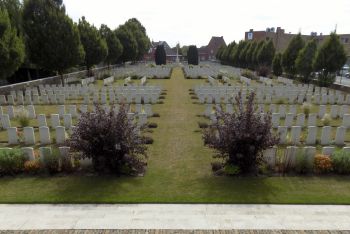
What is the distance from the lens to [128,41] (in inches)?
2153

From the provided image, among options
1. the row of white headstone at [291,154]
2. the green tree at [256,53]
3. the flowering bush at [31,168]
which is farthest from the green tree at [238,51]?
the flowering bush at [31,168]

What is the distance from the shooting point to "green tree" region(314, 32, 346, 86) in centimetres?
2198

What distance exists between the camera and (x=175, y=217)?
5.28 m

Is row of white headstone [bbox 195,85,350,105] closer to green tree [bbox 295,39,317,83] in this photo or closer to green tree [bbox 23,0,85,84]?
green tree [bbox 295,39,317,83]

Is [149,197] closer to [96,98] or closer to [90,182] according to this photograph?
[90,182]

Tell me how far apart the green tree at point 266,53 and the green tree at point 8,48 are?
34694mm

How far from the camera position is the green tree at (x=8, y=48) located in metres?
16.3

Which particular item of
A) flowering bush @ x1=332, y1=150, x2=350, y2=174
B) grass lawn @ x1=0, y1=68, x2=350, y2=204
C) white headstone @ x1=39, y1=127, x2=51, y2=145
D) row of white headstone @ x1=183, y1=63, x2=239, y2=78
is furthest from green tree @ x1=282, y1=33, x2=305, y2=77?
white headstone @ x1=39, y1=127, x2=51, y2=145

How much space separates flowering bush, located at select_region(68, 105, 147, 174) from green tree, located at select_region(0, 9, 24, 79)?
12.5 meters

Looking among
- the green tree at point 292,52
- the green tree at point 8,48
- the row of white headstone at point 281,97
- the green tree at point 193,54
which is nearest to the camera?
the green tree at point 8,48

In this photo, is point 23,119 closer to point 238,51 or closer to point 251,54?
point 251,54

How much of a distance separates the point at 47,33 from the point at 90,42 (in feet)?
31.1

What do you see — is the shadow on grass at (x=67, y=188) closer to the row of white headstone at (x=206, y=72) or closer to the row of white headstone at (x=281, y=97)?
the row of white headstone at (x=281, y=97)

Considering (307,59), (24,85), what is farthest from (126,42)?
(307,59)
